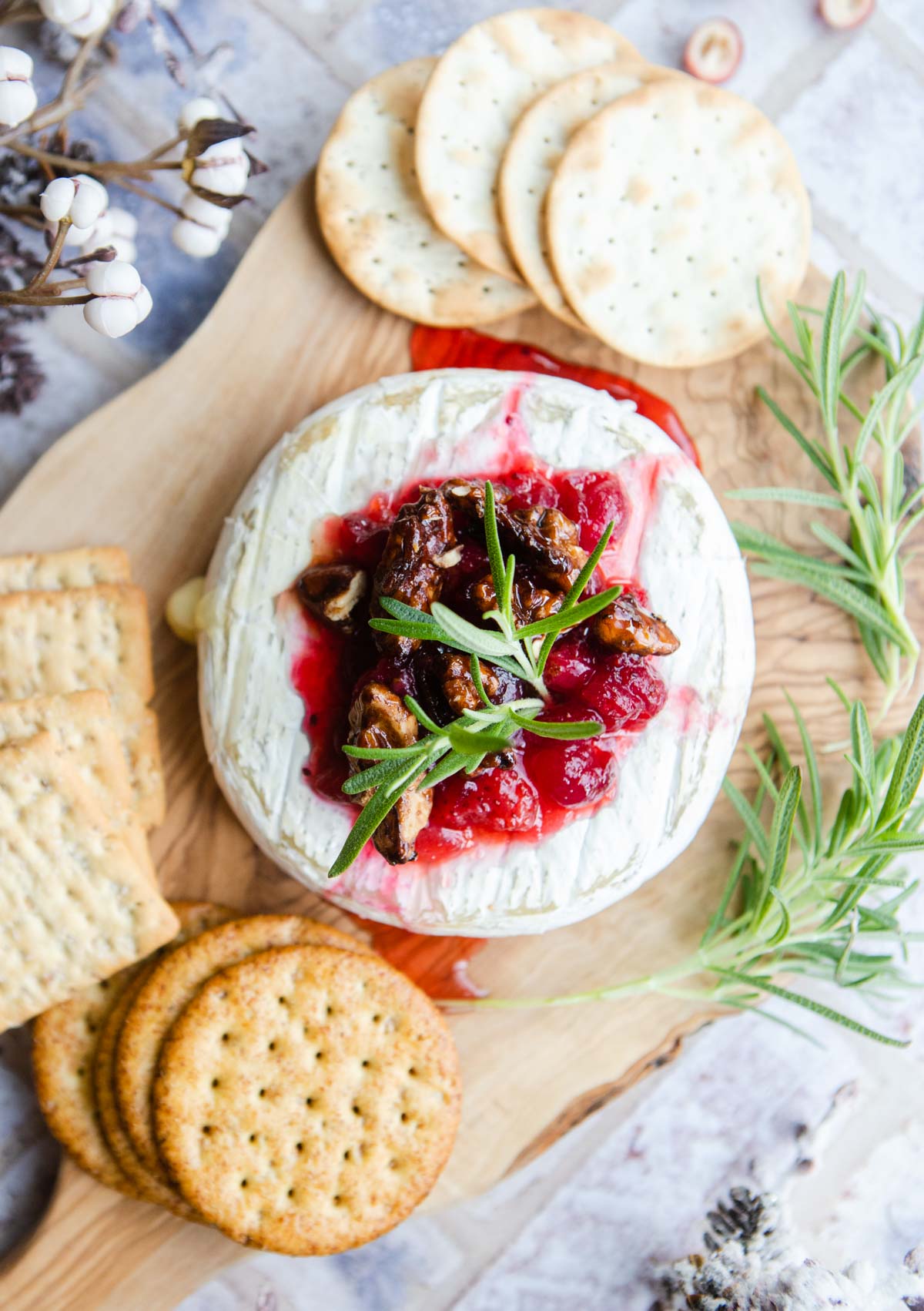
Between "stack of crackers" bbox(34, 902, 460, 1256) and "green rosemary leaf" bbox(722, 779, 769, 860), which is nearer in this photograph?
"stack of crackers" bbox(34, 902, 460, 1256)

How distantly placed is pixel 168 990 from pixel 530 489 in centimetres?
134

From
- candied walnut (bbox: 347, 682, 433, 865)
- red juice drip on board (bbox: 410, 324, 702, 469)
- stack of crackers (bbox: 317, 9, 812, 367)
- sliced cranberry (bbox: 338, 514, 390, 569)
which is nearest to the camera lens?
candied walnut (bbox: 347, 682, 433, 865)

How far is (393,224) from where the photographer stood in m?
2.51

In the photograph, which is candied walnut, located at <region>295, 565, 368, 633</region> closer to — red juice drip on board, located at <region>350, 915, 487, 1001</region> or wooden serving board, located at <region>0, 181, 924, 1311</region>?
wooden serving board, located at <region>0, 181, 924, 1311</region>

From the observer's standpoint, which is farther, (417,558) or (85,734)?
(85,734)

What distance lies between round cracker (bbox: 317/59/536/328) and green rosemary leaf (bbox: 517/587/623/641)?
1131 mm

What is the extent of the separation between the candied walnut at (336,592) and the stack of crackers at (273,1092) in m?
0.77

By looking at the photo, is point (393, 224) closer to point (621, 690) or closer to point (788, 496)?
point (788, 496)

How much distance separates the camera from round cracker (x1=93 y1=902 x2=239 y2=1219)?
2.36 meters

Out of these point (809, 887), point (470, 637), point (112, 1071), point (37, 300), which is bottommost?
point (112, 1071)

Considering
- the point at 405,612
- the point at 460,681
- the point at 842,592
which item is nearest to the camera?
the point at 405,612

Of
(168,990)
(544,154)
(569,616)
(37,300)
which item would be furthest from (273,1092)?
(544,154)

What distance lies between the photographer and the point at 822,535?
8.05ft

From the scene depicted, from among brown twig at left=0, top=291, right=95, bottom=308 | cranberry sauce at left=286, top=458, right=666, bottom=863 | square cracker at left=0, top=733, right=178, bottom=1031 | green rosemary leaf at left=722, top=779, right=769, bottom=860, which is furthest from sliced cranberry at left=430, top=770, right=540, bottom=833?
brown twig at left=0, top=291, right=95, bottom=308
